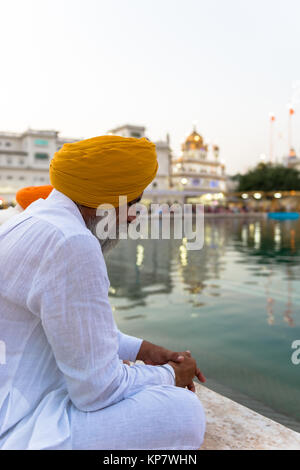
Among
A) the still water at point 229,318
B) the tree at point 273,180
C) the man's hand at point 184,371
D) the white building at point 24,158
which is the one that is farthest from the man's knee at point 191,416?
the tree at point 273,180

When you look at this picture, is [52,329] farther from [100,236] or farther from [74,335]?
[100,236]

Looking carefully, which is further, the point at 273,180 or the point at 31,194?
the point at 273,180

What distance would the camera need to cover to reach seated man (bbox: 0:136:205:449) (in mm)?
942

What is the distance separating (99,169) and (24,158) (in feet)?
157

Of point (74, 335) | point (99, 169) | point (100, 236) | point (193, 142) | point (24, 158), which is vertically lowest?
point (74, 335)

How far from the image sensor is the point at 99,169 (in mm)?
1063

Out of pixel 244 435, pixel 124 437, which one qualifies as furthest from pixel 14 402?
pixel 244 435

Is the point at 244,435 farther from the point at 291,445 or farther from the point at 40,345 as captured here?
the point at 40,345

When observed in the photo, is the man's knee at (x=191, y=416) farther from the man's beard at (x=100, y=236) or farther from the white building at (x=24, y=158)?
the white building at (x=24, y=158)

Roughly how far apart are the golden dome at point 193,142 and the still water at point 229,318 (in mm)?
57324

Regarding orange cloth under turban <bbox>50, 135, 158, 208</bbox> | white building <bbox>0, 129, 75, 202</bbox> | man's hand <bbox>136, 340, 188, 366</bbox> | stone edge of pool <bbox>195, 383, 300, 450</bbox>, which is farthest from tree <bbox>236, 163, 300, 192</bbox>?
orange cloth under turban <bbox>50, 135, 158, 208</bbox>

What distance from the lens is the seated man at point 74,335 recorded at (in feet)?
3.09

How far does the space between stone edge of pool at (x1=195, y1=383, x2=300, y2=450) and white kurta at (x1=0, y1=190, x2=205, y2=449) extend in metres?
0.53

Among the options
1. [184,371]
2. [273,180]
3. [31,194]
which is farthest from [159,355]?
[273,180]
